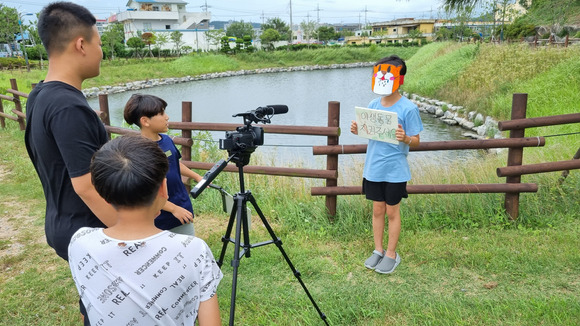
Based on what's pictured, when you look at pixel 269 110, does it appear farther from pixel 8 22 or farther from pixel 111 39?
pixel 111 39

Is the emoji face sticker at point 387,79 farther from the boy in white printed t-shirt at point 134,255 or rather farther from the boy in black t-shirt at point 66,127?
the boy in white printed t-shirt at point 134,255

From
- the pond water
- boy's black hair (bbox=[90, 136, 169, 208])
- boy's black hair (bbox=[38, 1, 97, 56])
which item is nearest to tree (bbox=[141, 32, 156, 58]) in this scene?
the pond water

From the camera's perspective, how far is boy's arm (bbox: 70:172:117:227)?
5.26 feet

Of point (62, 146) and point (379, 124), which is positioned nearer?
point (62, 146)

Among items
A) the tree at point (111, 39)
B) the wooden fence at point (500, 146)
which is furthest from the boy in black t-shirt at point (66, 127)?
the tree at point (111, 39)

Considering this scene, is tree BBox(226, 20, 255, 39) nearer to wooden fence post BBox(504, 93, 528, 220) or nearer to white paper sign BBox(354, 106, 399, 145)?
wooden fence post BBox(504, 93, 528, 220)

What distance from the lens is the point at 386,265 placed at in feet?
11.3

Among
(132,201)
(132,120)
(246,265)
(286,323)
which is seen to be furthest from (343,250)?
(132,201)

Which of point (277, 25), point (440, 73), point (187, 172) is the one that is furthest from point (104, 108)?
point (277, 25)

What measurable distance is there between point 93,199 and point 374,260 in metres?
2.49

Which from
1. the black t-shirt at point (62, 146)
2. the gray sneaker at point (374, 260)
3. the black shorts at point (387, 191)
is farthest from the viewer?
the gray sneaker at point (374, 260)

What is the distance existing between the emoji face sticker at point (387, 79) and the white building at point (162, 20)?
59.2 m

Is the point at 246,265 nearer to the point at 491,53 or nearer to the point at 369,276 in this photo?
the point at 369,276

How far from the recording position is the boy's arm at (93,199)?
1603 mm
